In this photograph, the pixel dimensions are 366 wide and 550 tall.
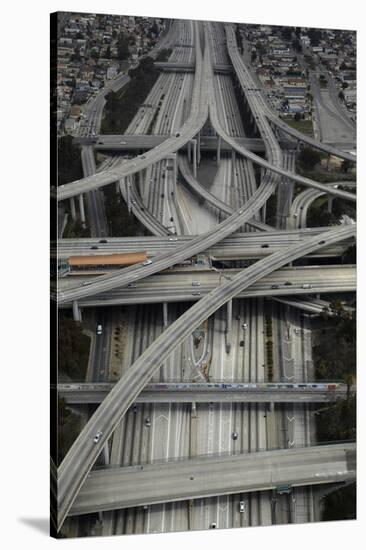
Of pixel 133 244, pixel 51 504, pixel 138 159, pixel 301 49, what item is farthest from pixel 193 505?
pixel 301 49

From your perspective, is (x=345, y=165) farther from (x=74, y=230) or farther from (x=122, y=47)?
(x=74, y=230)

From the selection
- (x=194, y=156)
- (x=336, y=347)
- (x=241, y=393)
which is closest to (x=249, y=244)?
(x=194, y=156)

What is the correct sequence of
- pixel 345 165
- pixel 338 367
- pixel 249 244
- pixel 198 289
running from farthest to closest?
pixel 249 244
pixel 198 289
pixel 345 165
pixel 338 367

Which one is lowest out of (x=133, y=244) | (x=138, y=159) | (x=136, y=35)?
(x=133, y=244)

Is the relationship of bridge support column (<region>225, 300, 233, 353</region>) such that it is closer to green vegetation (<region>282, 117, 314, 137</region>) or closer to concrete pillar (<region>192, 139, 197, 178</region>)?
concrete pillar (<region>192, 139, 197, 178</region>)

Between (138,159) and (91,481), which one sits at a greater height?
(138,159)

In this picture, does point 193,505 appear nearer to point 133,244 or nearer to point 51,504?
point 51,504
